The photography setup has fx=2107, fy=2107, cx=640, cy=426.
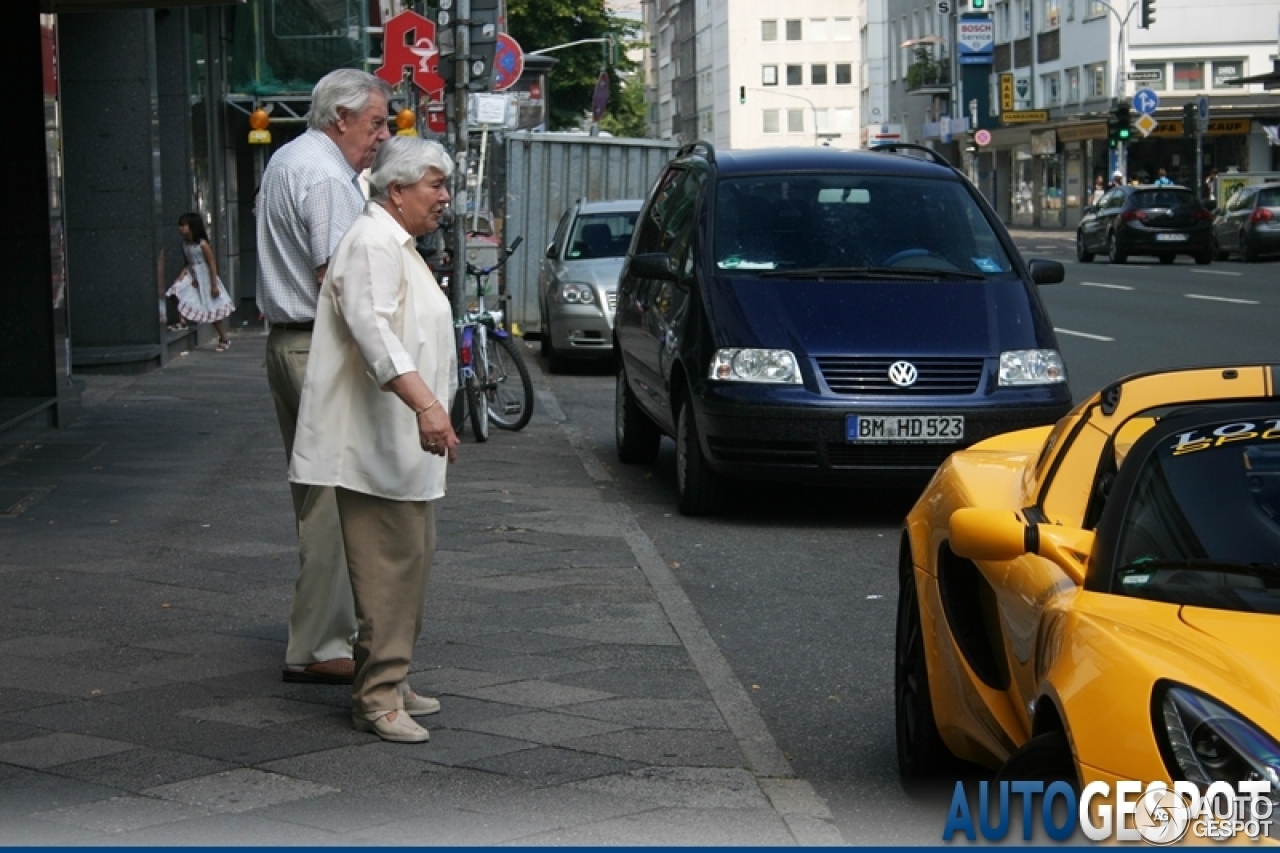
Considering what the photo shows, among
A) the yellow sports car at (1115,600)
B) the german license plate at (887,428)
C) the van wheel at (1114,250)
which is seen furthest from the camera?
the van wheel at (1114,250)

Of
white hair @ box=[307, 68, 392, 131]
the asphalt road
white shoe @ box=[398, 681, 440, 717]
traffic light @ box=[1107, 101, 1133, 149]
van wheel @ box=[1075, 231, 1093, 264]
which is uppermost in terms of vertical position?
traffic light @ box=[1107, 101, 1133, 149]

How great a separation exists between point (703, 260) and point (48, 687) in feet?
16.3

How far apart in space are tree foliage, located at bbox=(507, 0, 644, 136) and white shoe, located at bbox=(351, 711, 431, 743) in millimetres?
70401

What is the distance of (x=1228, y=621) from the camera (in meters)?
3.83

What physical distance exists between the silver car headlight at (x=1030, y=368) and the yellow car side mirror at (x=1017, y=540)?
587cm

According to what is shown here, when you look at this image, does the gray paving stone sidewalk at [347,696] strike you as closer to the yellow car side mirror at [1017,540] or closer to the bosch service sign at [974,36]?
the yellow car side mirror at [1017,540]

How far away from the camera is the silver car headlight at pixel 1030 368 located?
10.2 meters

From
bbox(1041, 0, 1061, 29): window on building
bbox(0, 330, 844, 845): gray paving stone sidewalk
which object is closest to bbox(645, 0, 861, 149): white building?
bbox(1041, 0, 1061, 29): window on building

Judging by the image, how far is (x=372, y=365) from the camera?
5691mm

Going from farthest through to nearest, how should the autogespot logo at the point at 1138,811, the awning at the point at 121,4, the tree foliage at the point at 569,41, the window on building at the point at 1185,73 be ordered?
the tree foliage at the point at 569,41
the window on building at the point at 1185,73
the awning at the point at 121,4
the autogespot logo at the point at 1138,811

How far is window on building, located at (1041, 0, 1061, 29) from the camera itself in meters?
75.1

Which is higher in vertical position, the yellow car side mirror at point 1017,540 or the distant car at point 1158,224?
the distant car at point 1158,224

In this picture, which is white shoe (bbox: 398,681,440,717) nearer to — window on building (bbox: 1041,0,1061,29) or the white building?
window on building (bbox: 1041,0,1061,29)

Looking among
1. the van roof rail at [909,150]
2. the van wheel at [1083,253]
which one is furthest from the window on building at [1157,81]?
the van roof rail at [909,150]
